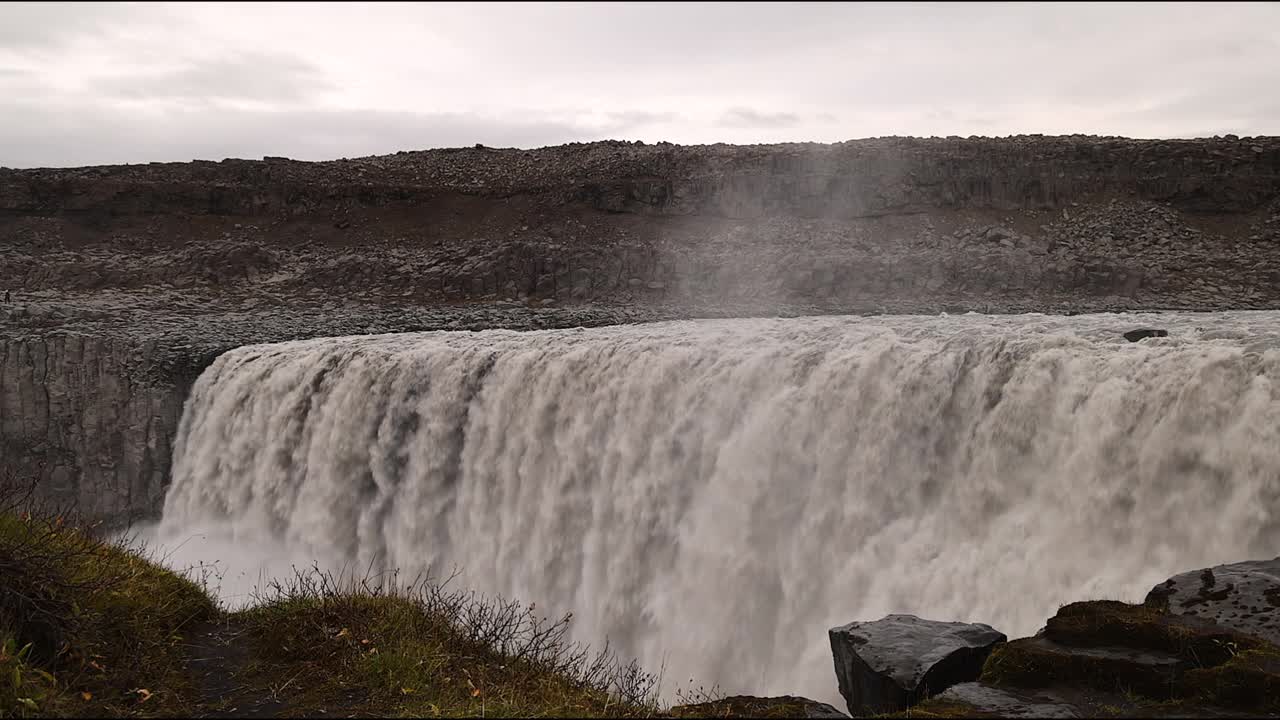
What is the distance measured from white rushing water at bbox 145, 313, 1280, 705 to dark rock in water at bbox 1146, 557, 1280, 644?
70.2 inches

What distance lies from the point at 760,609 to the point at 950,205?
93.6 ft

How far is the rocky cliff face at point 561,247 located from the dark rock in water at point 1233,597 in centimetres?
2314

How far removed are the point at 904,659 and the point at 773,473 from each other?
6091 mm

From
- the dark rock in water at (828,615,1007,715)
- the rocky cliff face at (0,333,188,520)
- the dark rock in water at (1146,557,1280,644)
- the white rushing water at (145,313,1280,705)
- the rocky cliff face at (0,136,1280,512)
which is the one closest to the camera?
the dark rock in water at (1146,557,1280,644)

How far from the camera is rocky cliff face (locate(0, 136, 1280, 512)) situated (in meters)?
26.0

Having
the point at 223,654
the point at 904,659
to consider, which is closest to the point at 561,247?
the point at 223,654

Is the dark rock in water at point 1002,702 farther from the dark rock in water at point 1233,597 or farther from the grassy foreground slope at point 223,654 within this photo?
the grassy foreground slope at point 223,654

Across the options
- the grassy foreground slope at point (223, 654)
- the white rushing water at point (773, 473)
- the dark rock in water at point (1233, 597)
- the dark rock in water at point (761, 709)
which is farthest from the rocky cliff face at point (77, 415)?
the dark rock in water at point (1233, 597)

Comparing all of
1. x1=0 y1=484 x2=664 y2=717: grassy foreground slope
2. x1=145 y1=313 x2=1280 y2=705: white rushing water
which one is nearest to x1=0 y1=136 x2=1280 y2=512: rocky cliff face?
x1=145 y1=313 x2=1280 y2=705: white rushing water

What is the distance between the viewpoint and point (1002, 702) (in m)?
6.25

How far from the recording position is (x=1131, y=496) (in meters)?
9.82

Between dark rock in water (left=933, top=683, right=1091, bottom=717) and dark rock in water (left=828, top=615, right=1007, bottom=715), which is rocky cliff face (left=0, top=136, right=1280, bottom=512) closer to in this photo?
dark rock in water (left=828, top=615, right=1007, bottom=715)

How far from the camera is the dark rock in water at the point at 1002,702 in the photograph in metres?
5.99

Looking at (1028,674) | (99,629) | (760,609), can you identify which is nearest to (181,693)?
(99,629)
